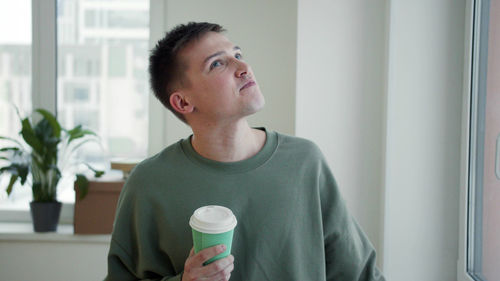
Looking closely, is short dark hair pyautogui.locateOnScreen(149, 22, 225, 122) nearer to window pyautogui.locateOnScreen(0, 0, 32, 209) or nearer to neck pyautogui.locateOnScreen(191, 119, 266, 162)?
neck pyautogui.locateOnScreen(191, 119, 266, 162)

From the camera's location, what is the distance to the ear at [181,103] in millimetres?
1249

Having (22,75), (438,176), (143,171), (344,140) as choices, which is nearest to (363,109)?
(344,140)

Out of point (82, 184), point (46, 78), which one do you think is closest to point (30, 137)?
point (82, 184)

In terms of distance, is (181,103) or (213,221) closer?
(213,221)

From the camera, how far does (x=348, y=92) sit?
1.80m

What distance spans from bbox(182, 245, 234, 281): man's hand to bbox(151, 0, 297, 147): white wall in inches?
64.6

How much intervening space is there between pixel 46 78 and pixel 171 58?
1850mm

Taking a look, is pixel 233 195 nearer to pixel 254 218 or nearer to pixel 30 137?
pixel 254 218

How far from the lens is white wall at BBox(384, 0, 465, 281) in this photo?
1620 mm

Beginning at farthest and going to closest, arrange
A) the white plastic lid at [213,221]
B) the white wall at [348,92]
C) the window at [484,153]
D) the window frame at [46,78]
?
the window frame at [46,78] < the white wall at [348,92] < the window at [484,153] < the white plastic lid at [213,221]

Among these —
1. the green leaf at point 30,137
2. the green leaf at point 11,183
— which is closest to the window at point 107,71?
the green leaf at point 30,137

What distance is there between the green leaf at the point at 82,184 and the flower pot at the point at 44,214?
0.79 feet

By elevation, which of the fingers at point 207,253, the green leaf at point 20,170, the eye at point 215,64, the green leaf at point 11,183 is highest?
the eye at point 215,64

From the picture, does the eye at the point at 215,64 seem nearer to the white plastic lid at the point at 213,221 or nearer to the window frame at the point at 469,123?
the white plastic lid at the point at 213,221
